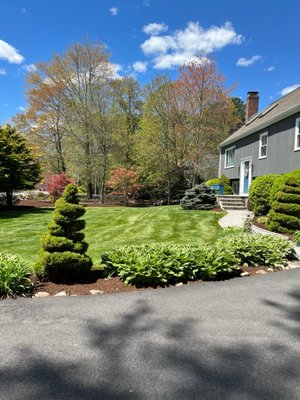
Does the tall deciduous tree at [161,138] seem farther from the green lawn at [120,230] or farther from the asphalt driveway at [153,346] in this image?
the asphalt driveway at [153,346]

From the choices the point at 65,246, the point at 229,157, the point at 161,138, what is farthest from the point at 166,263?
the point at 161,138

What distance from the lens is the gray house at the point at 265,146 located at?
42.5 ft

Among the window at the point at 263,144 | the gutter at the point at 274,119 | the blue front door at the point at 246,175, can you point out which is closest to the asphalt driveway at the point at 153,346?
the gutter at the point at 274,119

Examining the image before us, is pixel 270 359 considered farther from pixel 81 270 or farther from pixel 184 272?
pixel 81 270

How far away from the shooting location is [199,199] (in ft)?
49.9

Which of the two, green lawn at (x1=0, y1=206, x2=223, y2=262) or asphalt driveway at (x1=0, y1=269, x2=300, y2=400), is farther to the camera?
green lawn at (x1=0, y1=206, x2=223, y2=262)

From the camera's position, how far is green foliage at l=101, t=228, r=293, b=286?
186 inches

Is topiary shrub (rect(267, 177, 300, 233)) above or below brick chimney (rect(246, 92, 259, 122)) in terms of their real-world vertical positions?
below

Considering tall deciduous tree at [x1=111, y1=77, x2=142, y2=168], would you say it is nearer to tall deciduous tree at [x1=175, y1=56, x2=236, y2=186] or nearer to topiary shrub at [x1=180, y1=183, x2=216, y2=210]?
tall deciduous tree at [x1=175, y1=56, x2=236, y2=186]

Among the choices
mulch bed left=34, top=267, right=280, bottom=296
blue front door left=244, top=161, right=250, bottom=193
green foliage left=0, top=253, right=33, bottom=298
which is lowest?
mulch bed left=34, top=267, right=280, bottom=296

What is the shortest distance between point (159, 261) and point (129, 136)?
75.7 feet

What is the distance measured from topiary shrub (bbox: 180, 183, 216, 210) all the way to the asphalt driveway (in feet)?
35.3

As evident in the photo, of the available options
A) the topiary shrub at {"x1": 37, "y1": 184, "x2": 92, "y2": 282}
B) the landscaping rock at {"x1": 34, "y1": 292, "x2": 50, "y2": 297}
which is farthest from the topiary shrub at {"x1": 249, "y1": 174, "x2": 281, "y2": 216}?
Result: the landscaping rock at {"x1": 34, "y1": 292, "x2": 50, "y2": 297}

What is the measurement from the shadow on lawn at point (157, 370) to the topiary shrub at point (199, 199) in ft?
39.4
